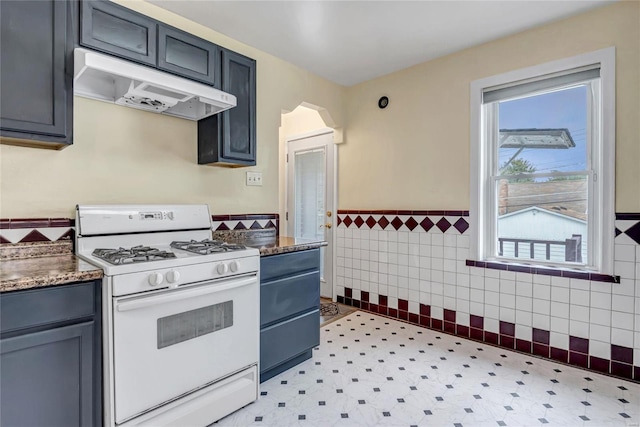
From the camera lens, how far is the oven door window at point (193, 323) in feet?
5.01

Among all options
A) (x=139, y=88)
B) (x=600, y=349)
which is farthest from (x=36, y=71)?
(x=600, y=349)

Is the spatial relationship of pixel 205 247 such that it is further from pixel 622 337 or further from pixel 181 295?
pixel 622 337

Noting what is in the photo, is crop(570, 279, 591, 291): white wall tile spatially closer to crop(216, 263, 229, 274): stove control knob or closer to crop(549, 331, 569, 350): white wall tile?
crop(549, 331, 569, 350): white wall tile

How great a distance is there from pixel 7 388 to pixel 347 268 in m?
2.87

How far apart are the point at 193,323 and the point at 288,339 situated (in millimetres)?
771

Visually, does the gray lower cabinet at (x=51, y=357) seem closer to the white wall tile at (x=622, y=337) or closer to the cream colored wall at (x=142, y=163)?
the cream colored wall at (x=142, y=163)

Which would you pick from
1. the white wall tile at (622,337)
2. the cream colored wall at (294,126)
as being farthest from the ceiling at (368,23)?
the white wall tile at (622,337)

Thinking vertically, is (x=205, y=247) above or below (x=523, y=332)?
above

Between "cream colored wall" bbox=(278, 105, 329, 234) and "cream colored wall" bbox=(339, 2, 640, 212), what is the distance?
486 millimetres

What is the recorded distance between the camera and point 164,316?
59.6 inches

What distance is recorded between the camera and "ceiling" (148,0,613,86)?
7.08ft

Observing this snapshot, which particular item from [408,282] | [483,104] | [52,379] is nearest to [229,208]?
[52,379]

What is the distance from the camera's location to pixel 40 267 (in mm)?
1452

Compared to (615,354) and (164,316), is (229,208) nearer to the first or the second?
(164,316)
